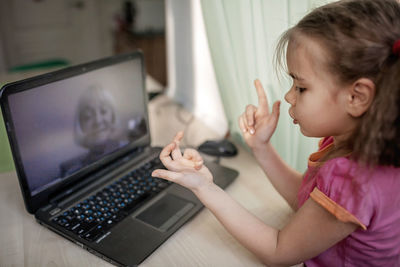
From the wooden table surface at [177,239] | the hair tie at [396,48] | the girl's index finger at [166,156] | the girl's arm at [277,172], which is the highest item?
the hair tie at [396,48]

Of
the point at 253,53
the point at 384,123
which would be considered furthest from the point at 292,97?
the point at 253,53

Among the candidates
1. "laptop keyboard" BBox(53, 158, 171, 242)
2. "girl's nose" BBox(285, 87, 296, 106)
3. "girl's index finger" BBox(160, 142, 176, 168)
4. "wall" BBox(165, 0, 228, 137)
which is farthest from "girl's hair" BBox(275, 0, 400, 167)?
"wall" BBox(165, 0, 228, 137)

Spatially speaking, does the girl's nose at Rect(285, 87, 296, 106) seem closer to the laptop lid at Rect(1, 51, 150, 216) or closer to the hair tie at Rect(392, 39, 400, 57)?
the hair tie at Rect(392, 39, 400, 57)

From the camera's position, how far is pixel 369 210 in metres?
0.59

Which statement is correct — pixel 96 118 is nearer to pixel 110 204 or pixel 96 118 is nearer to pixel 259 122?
pixel 110 204

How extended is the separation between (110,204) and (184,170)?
0.23m

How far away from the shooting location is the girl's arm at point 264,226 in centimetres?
62

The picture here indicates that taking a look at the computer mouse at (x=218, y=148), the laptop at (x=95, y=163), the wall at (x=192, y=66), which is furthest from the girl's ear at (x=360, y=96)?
the wall at (x=192, y=66)

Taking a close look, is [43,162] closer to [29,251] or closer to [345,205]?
[29,251]

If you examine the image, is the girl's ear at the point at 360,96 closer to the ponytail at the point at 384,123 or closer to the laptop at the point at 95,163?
the ponytail at the point at 384,123

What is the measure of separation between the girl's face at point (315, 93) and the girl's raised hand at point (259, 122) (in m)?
0.16

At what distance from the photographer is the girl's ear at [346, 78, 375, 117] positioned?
0.59m

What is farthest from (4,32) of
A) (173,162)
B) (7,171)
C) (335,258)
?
(335,258)

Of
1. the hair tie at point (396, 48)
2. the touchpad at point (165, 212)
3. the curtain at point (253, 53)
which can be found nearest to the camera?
the hair tie at point (396, 48)
